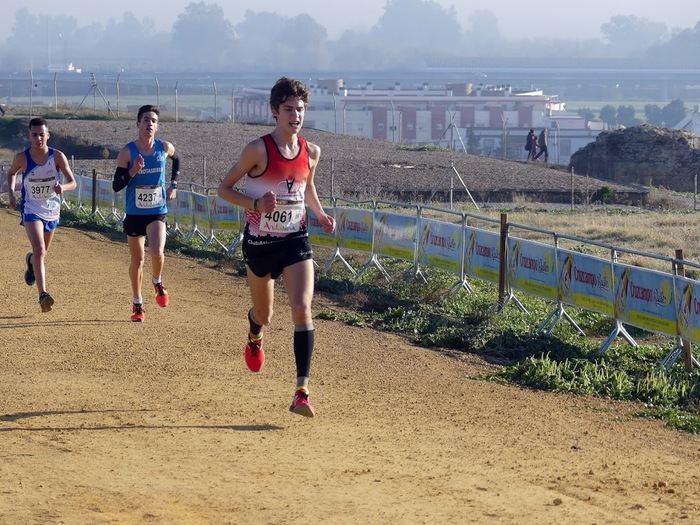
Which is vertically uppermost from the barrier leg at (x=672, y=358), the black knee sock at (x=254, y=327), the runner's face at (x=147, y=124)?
the runner's face at (x=147, y=124)

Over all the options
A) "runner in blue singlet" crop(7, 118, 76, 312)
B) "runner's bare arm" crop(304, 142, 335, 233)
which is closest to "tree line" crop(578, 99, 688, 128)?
"runner in blue singlet" crop(7, 118, 76, 312)

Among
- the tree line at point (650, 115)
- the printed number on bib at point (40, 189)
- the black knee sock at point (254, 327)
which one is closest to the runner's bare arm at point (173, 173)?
the printed number on bib at point (40, 189)

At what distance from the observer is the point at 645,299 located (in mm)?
11750

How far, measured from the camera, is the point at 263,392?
9250 mm

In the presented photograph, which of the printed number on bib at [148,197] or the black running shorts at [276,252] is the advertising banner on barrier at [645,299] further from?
the printed number on bib at [148,197]

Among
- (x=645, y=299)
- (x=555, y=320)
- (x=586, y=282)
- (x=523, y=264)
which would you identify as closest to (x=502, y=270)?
(x=523, y=264)

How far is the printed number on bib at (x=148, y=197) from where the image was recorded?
40.3 ft

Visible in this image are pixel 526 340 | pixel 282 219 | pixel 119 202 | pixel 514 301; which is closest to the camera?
pixel 282 219

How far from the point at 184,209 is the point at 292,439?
16163 mm

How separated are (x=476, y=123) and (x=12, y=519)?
368 ft

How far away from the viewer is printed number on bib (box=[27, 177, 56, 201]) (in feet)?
41.5

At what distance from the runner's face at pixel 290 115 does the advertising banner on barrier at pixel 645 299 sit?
4.48 metres

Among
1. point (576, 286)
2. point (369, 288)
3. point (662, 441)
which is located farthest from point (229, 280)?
point (662, 441)

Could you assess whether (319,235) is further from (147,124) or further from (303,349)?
(303,349)
